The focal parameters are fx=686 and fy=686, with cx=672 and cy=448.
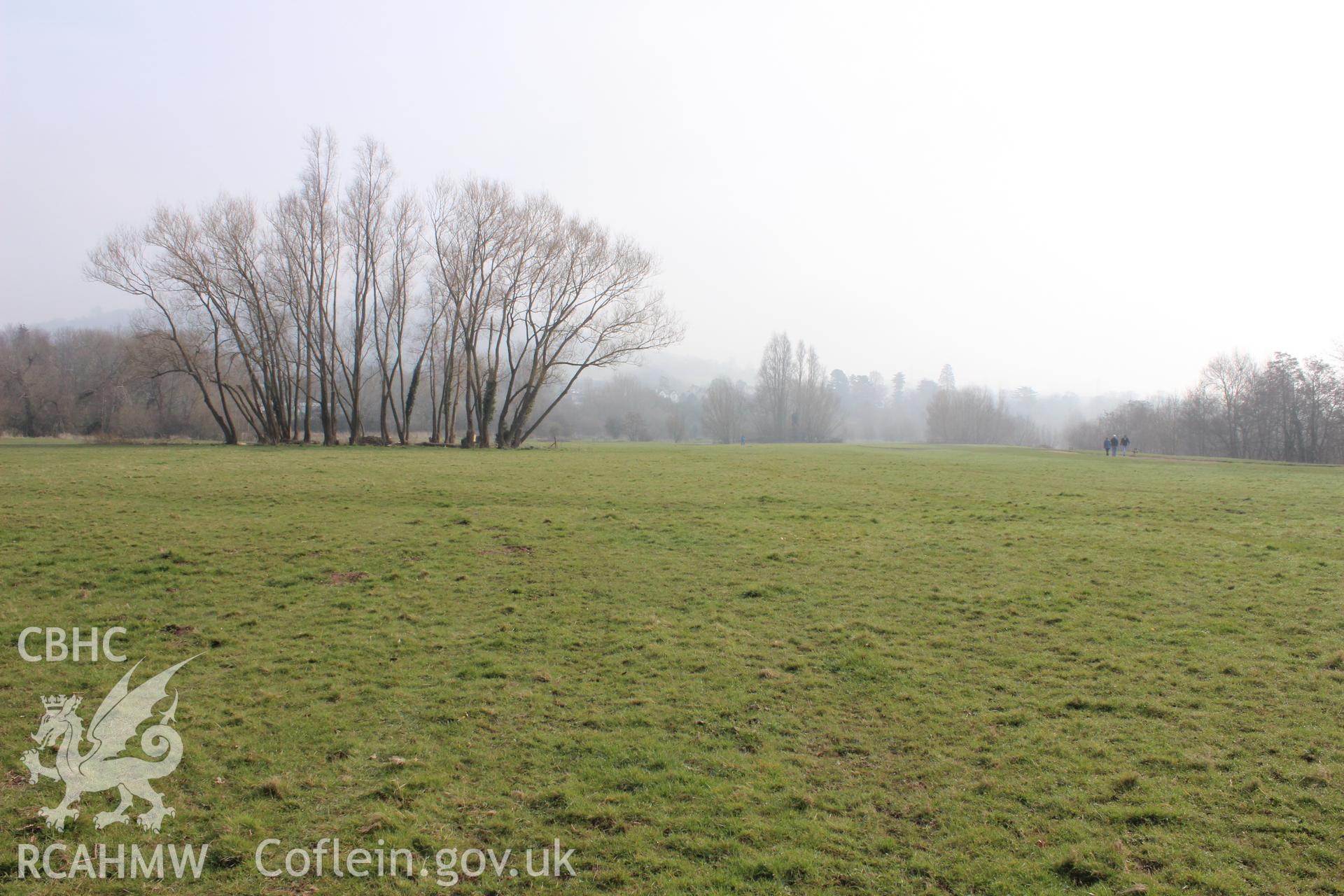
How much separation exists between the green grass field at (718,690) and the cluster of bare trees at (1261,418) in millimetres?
81968

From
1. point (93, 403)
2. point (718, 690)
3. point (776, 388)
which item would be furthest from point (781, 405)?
point (718, 690)

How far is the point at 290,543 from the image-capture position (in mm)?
14461

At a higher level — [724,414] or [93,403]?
[724,414]

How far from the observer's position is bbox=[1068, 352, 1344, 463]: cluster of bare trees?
7725cm

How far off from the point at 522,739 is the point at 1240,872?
6.08 m

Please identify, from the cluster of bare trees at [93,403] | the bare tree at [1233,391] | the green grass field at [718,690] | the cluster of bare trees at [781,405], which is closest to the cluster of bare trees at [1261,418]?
the bare tree at [1233,391]

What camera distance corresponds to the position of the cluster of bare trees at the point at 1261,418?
77.2m

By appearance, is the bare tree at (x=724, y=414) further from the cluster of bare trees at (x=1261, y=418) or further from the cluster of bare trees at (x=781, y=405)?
the cluster of bare trees at (x=1261, y=418)

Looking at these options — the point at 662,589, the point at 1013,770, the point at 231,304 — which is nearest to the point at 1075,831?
the point at 1013,770

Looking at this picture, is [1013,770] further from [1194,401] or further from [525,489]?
[1194,401]

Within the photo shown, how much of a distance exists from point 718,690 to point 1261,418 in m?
102

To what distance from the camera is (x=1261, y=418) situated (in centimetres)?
8244

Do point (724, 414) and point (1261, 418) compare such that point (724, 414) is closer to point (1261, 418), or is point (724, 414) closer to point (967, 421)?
point (967, 421)

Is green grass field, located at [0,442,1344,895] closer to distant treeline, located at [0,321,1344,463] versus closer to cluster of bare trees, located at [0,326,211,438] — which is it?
distant treeline, located at [0,321,1344,463]
